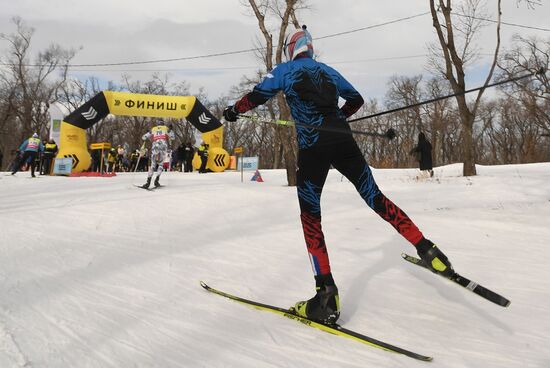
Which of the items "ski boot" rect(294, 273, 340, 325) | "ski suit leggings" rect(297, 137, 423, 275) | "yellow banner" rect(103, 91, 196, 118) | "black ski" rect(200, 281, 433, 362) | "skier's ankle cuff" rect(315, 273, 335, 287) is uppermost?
"yellow banner" rect(103, 91, 196, 118)

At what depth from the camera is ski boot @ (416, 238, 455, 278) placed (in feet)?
7.74

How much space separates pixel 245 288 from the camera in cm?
318

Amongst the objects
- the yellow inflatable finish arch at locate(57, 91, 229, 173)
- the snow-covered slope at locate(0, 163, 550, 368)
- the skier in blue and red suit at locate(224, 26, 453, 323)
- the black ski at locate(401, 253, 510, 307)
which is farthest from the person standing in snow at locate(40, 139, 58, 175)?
the black ski at locate(401, 253, 510, 307)

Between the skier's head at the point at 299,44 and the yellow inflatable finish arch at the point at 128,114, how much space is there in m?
15.9

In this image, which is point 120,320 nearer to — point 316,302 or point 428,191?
point 316,302

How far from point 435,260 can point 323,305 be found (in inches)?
29.0

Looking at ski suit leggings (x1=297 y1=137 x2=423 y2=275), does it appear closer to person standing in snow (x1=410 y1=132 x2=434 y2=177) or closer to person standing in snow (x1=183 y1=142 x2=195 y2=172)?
person standing in snow (x1=410 y1=132 x2=434 y2=177)

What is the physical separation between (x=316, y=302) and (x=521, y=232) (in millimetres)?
4139

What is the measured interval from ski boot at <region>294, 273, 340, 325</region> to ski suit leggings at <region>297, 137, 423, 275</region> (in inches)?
2.9

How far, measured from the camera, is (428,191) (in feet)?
31.3

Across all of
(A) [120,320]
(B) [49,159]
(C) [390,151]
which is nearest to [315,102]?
(A) [120,320]

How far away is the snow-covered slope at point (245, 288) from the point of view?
199 centimetres

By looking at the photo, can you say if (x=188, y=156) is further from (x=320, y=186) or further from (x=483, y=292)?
(x=483, y=292)

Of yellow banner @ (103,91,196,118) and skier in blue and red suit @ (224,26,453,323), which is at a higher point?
yellow banner @ (103,91,196,118)
